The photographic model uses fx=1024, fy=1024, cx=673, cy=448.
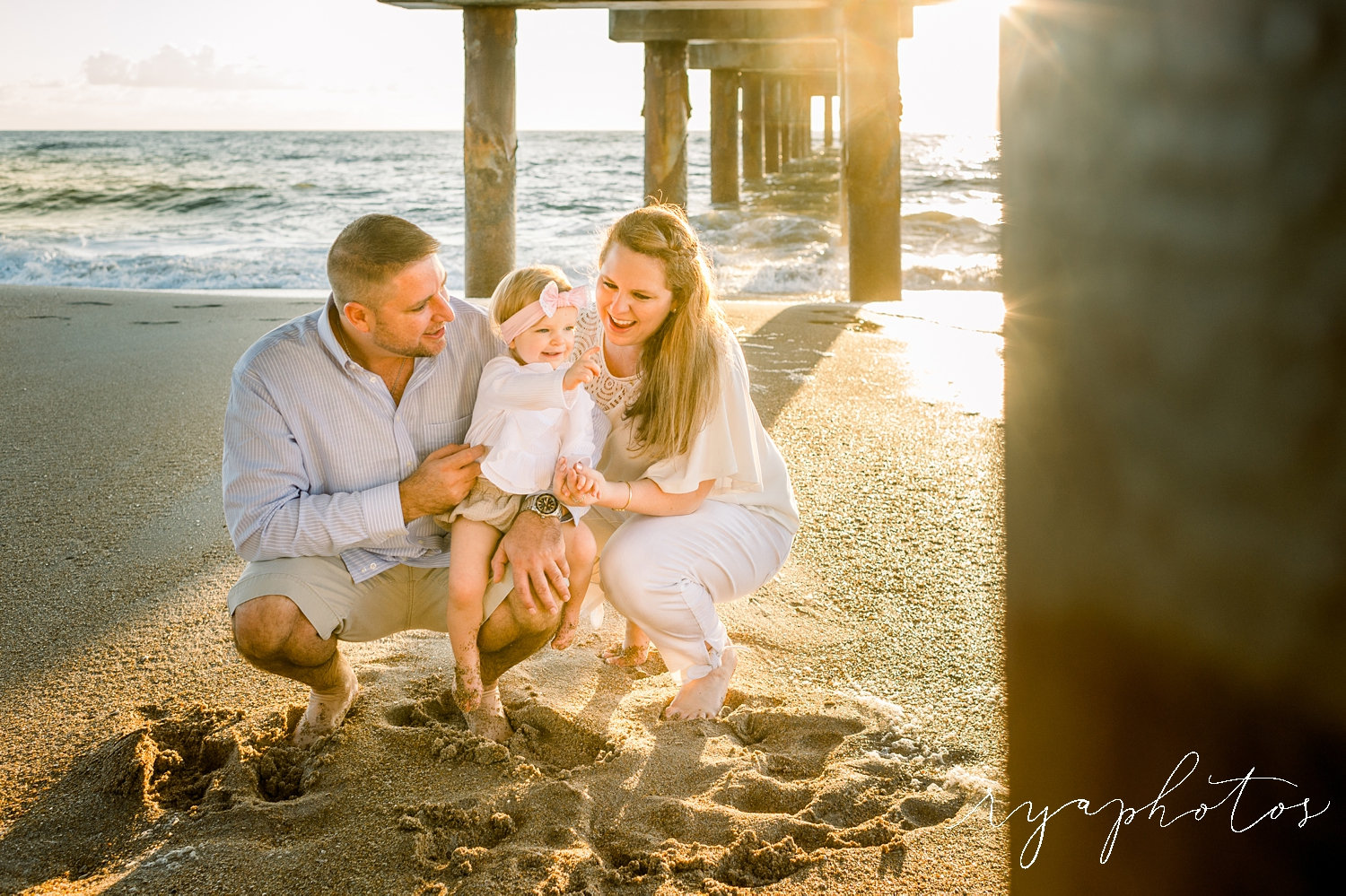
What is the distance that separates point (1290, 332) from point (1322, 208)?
0.11ft

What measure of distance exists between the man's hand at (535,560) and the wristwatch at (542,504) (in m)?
0.01

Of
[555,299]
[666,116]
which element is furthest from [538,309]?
[666,116]

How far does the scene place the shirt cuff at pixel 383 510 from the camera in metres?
2.58

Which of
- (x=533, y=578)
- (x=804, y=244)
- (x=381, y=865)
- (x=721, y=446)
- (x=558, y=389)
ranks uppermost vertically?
(x=804, y=244)

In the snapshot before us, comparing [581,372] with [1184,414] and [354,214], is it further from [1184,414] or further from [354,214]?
[354,214]

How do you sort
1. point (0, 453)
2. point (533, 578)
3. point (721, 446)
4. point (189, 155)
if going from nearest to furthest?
point (533, 578)
point (721, 446)
point (0, 453)
point (189, 155)

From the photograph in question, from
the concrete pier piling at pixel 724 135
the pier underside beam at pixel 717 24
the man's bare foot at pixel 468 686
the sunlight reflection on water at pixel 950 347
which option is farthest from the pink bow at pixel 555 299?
the concrete pier piling at pixel 724 135

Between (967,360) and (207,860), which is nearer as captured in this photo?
(207,860)

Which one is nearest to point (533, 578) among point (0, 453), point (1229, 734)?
point (1229, 734)

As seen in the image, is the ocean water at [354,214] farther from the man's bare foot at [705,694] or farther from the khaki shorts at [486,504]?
the man's bare foot at [705,694]

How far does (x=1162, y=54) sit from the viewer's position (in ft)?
1.00

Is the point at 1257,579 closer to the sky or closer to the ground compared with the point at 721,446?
closer to the sky

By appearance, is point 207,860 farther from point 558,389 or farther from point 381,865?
point 558,389

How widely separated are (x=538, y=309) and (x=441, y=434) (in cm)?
47
